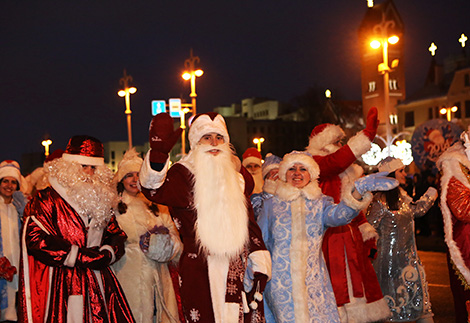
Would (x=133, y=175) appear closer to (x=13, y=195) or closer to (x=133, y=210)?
(x=133, y=210)

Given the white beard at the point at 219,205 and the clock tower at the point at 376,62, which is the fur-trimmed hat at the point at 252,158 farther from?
the clock tower at the point at 376,62

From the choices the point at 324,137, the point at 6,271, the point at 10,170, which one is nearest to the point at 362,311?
the point at 324,137

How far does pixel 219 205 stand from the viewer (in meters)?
4.48

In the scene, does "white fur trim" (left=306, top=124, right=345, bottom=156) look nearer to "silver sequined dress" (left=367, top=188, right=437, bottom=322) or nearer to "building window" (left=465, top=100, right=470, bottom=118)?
"silver sequined dress" (left=367, top=188, right=437, bottom=322)

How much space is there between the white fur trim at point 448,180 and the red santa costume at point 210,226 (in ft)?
8.92

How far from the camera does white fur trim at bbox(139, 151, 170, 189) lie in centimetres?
433

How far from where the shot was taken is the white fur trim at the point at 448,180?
20.4 feet

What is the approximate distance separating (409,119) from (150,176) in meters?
67.5

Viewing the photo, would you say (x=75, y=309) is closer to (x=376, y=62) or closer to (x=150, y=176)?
(x=150, y=176)

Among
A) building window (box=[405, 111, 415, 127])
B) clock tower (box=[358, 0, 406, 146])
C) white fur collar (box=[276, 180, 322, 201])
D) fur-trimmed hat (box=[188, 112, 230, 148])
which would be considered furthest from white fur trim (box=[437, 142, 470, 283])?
clock tower (box=[358, 0, 406, 146])

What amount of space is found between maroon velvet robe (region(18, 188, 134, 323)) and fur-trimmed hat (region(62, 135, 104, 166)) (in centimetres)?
36

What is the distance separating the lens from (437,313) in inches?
321

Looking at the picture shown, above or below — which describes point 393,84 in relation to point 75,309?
above

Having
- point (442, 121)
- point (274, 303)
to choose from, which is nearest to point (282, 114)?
point (442, 121)
